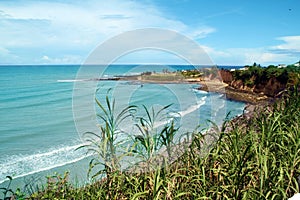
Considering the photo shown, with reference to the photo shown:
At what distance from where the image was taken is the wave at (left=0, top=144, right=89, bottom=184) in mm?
7900

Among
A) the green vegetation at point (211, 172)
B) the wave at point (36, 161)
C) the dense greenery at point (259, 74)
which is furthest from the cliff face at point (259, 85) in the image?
the green vegetation at point (211, 172)

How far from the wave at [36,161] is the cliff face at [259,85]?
16643 mm

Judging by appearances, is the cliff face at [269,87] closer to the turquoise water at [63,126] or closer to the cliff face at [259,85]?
the cliff face at [259,85]

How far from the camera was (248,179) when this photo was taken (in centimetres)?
234

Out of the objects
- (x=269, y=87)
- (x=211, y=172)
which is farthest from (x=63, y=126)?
(x=269, y=87)

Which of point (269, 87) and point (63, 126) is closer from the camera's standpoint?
point (63, 126)

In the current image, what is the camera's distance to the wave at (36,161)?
Answer: 25.9 ft

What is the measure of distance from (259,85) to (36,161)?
21984 millimetres

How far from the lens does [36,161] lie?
8.76 metres

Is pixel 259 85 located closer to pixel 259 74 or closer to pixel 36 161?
pixel 259 74

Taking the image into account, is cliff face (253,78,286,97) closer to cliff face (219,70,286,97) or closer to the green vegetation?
cliff face (219,70,286,97)

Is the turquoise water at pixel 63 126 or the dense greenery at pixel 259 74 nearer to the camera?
the turquoise water at pixel 63 126

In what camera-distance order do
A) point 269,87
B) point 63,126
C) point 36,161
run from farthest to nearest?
point 269,87 < point 63,126 < point 36,161

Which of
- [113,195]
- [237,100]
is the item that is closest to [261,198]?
[113,195]
